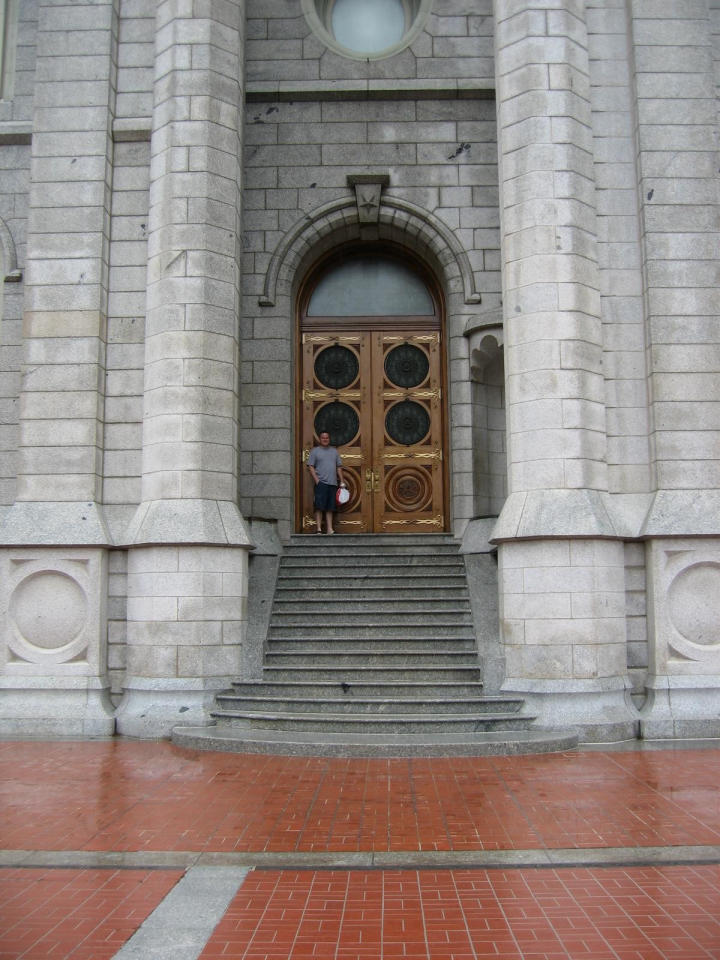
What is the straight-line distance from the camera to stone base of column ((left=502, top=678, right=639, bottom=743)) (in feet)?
29.9

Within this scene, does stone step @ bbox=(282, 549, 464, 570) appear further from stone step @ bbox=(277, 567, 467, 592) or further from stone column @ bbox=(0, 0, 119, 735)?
stone column @ bbox=(0, 0, 119, 735)

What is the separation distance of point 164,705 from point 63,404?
11.7 feet

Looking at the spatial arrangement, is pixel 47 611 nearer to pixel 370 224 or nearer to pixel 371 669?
pixel 371 669

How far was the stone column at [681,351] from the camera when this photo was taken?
9.73m

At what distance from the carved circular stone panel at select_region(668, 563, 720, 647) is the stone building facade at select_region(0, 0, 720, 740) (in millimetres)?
22

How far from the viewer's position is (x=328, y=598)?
11414mm

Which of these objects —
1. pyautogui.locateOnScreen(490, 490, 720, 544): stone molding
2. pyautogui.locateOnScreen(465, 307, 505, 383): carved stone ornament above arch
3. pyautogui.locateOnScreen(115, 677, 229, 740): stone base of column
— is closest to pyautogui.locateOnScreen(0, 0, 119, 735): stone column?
pyautogui.locateOnScreen(115, 677, 229, 740): stone base of column

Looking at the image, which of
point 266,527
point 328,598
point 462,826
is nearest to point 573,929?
point 462,826

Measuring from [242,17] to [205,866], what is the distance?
9.89 metres

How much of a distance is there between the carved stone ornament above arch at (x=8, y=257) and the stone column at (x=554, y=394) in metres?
5.97

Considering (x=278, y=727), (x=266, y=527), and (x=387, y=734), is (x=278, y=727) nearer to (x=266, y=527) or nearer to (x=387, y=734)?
(x=387, y=734)

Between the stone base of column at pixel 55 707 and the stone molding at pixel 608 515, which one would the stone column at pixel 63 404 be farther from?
the stone molding at pixel 608 515

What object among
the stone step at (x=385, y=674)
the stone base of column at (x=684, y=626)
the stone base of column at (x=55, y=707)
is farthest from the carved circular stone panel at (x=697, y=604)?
the stone base of column at (x=55, y=707)

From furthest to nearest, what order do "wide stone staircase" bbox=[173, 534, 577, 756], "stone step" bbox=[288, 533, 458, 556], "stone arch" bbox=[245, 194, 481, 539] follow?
"stone arch" bbox=[245, 194, 481, 539] < "stone step" bbox=[288, 533, 458, 556] < "wide stone staircase" bbox=[173, 534, 577, 756]
